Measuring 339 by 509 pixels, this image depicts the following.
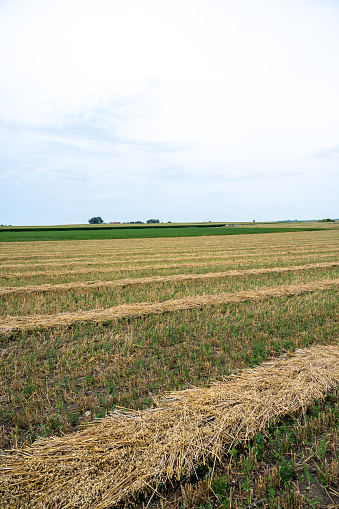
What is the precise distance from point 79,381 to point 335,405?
405cm

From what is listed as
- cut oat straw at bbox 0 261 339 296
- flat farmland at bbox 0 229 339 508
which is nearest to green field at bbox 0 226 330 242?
cut oat straw at bbox 0 261 339 296

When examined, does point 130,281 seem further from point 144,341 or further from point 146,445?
point 146,445

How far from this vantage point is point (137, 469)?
→ 309cm

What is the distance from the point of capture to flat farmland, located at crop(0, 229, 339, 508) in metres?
4.05

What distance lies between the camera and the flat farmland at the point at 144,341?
405cm

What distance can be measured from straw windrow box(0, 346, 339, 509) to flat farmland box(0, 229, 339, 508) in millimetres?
188

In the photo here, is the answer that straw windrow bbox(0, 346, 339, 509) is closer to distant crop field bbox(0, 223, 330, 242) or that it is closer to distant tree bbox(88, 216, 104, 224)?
distant crop field bbox(0, 223, 330, 242)

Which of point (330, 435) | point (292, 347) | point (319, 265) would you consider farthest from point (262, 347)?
point (319, 265)

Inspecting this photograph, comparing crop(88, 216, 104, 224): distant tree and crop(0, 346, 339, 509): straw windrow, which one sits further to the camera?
crop(88, 216, 104, 224): distant tree

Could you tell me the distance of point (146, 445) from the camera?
3416mm

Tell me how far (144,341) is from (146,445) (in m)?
3.51

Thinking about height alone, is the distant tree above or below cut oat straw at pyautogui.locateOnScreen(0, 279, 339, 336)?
above

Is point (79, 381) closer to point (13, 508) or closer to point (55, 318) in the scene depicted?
point (13, 508)

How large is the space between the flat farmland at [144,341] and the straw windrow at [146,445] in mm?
188
